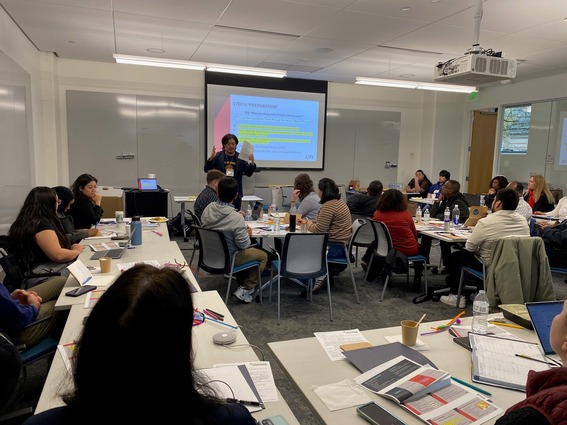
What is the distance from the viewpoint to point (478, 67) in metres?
4.08

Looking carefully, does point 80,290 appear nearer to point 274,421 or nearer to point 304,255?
point 274,421

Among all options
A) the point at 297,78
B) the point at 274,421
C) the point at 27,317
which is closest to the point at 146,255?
the point at 27,317

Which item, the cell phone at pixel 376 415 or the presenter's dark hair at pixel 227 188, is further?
the presenter's dark hair at pixel 227 188

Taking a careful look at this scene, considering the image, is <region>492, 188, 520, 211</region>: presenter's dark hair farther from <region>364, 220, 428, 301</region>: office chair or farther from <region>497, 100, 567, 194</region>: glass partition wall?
<region>497, 100, 567, 194</region>: glass partition wall

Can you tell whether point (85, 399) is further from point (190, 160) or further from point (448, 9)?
point (190, 160)

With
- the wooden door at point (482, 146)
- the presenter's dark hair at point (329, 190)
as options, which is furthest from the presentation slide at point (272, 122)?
the presenter's dark hair at point (329, 190)

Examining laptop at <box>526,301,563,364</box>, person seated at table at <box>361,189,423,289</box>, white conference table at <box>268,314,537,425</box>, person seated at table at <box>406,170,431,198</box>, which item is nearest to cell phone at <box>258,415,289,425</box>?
white conference table at <box>268,314,537,425</box>

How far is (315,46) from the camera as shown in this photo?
6152 mm

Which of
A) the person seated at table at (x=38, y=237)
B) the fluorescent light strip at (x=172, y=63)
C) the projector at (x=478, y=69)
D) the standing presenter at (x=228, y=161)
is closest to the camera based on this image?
the person seated at table at (x=38, y=237)

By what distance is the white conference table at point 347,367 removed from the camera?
4.34 ft

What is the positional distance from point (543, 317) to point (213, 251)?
2785 mm

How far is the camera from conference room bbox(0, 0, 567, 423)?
4816 mm

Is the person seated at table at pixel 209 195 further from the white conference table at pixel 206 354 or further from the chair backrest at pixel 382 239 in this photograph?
Result: the white conference table at pixel 206 354

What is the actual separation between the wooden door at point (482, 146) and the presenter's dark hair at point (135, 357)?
10138 mm
